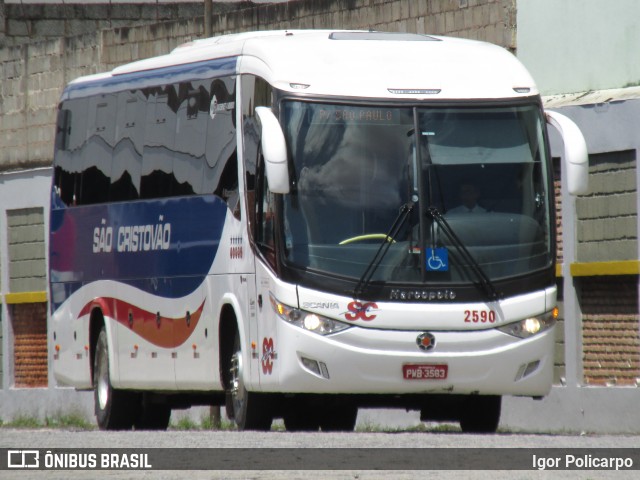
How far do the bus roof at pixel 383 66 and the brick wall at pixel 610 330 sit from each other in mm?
4644

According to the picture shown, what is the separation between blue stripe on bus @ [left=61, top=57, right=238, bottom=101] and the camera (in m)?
18.0

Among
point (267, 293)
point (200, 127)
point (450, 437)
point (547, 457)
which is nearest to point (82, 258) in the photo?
point (200, 127)

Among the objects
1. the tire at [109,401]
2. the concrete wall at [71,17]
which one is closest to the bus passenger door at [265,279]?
the tire at [109,401]

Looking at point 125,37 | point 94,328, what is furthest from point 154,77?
point 125,37

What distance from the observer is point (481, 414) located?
17.8 meters

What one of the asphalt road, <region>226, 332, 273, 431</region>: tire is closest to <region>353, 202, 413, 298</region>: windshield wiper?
the asphalt road

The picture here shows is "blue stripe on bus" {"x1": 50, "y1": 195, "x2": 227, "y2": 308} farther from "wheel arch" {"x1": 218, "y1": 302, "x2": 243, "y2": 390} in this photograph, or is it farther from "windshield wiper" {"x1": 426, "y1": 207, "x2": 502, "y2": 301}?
"windshield wiper" {"x1": 426, "y1": 207, "x2": 502, "y2": 301}

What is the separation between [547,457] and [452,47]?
5977 millimetres

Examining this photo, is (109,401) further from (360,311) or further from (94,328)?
(360,311)

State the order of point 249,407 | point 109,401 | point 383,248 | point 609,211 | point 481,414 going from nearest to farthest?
1. point 383,248
2. point 249,407
3. point 481,414
4. point 109,401
5. point 609,211

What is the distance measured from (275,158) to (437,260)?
1540 millimetres

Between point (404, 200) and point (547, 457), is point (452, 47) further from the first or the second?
point (547, 457)

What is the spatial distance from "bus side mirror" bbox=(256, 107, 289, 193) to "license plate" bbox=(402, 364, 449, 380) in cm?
172

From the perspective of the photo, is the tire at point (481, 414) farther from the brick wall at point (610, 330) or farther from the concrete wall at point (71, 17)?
the concrete wall at point (71, 17)
